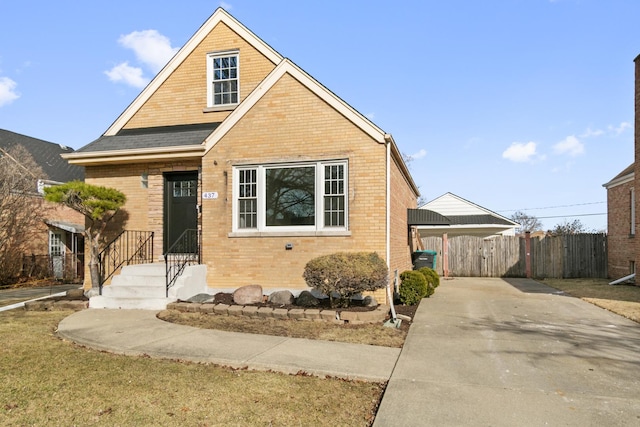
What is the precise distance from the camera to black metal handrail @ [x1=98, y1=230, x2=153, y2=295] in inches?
433

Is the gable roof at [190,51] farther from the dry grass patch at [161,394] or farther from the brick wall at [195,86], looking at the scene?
the dry grass patch at [161,394]

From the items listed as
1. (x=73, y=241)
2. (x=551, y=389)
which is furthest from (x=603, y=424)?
(x=73, y=241)

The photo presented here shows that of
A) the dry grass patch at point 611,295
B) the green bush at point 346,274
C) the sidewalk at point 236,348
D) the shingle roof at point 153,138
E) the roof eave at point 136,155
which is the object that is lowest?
the dry grass patch at point 611,295

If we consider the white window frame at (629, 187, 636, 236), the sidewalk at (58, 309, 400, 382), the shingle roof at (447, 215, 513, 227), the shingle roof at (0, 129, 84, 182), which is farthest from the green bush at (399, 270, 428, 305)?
the shingle roof at (0, 129, 84, 182)

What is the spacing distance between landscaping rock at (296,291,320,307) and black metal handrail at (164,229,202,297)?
287 cm

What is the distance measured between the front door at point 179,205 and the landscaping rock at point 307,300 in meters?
3.68

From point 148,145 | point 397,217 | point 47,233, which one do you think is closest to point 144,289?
point 148,145

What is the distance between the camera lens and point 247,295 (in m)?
8.98

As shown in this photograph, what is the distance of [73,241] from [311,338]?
18.3 meters

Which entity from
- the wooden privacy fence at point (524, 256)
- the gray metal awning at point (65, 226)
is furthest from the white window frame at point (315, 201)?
the gray metal awning at point (65, 226)

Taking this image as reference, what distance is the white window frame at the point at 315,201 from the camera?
31.0ft

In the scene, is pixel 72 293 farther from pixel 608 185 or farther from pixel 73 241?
pixel 608 185

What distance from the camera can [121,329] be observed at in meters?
6.96

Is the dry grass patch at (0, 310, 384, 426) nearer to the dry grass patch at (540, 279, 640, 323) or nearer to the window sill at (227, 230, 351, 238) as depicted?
the window sill at (227, 230, 351, 238)
